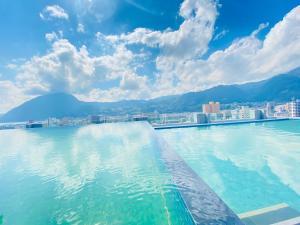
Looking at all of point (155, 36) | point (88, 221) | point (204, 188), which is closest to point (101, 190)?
point (88, 221)

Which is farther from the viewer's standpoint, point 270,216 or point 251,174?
point 251,174

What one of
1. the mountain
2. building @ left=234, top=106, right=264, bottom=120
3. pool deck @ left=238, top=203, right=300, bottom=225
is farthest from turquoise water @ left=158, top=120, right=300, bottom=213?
the mountain

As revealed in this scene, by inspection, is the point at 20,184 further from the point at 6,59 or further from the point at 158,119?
the point at 158,119

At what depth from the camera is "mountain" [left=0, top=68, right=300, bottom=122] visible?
39.4 meters

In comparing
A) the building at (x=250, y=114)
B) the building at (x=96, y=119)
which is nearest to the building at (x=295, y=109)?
the building at (x=250, y=114)

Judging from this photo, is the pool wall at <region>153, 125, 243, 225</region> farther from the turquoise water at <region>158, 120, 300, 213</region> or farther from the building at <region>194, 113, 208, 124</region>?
the building at <region>194, 113, 208, 124</region>

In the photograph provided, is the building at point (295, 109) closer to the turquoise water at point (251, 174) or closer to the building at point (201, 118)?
the building at point (201, 118)

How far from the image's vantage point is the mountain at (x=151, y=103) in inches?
1550

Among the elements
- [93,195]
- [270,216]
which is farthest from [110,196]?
[270,216]

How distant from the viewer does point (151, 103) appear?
187ft

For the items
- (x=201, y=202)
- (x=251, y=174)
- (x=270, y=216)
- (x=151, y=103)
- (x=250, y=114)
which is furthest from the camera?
(x=151, y=103)

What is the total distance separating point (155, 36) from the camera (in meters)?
9.73

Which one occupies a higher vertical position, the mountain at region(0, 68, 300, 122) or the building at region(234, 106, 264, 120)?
the mountain at region(0, 68, 300, 122)

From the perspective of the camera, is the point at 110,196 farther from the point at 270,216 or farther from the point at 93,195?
the point at 270,216
